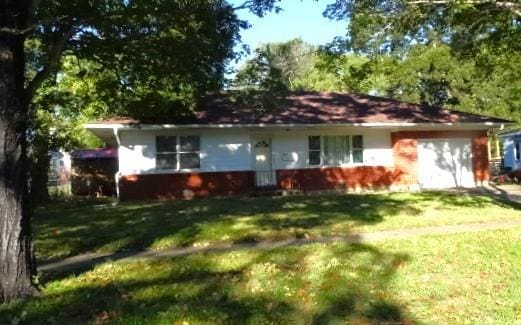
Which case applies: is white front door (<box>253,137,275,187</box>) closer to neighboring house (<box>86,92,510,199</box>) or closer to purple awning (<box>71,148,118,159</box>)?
neighboring house (<box>86,92,510,199</box>)

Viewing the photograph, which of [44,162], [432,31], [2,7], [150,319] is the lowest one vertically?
[150,319]

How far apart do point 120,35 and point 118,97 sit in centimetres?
605

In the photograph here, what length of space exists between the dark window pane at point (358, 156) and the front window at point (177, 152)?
6.58m

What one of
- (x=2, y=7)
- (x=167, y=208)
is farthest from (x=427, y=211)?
(x=2, y=7)

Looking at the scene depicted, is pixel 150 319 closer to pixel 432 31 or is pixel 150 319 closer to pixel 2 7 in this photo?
pixel 2 7

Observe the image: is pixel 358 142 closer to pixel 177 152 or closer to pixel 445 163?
pixel 445 163

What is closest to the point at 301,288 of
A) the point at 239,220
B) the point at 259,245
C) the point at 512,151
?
the point at 259,245

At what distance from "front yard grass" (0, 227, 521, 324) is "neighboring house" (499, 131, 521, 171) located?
3285cm

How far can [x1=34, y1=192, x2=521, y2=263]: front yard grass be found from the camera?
11000mm

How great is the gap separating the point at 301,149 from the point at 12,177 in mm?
17214

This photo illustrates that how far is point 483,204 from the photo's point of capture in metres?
15.8

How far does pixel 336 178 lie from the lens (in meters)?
24.0

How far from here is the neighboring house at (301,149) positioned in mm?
21828

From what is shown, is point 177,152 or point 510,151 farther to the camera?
point 510,151
